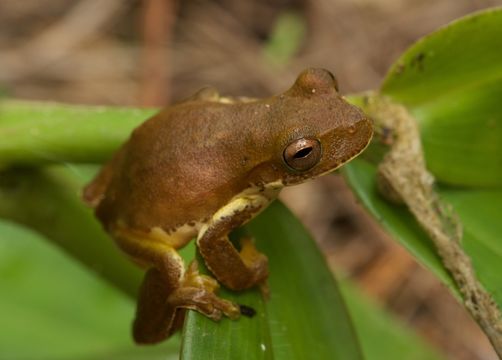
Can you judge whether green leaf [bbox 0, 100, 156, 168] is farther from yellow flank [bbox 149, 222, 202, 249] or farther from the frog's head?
the frog's head

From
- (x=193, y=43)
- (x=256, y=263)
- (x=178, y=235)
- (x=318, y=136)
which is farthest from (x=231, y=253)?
(x=193, y=43)

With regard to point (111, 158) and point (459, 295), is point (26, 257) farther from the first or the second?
point (459, 295)

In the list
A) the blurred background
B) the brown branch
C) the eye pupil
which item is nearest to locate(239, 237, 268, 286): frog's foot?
the eye pupil

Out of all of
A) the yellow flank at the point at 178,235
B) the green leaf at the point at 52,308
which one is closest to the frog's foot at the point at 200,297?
the yellow flank at the point at 178,235

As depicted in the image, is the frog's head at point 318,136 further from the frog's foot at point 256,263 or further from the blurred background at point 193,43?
the blurred background at point 193,43

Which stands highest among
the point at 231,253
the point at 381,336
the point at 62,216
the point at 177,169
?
the point at 177,169

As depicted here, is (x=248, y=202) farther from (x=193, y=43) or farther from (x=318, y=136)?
(x=193, y=43)

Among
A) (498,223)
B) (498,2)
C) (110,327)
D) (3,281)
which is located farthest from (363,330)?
(498,2)
